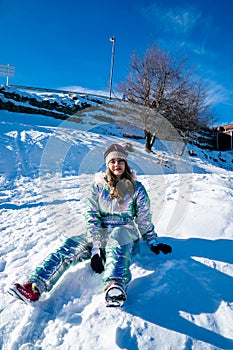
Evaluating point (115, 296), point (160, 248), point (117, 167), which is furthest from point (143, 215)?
point (115, 296)

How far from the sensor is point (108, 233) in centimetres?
229

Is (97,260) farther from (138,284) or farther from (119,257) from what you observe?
(138,284)

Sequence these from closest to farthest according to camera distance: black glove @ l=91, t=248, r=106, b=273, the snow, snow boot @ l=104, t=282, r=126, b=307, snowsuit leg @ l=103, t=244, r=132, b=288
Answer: the snow
snow boot @ l=104, t=282, r=126, b=307
snowsuit leg @ l=103, t=244, r=132, b=288
black glove @ l=91, t=248, r=106, b=273

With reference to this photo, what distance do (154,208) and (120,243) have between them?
215 centimetres

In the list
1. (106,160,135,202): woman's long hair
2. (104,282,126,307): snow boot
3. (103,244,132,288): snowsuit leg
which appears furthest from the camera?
(106,160,135,202): woman's long hair

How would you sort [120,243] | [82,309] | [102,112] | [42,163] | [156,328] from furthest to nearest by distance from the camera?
[102,112], [42,163], [120,243], [82,309], [156,328]

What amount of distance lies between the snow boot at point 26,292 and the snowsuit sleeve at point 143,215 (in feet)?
3.65

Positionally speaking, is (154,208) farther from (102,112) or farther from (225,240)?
(102,112)

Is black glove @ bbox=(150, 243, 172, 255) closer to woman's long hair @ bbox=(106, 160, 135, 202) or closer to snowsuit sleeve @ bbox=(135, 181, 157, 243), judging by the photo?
snowsuit sleeve @ bbox=(135, 181, 157, 243)

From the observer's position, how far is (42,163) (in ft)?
26.6

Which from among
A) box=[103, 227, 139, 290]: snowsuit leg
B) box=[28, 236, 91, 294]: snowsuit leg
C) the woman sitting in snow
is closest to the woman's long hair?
the woman sitting in snow

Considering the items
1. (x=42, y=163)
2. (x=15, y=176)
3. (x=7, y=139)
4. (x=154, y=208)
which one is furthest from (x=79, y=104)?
(x=154, y=208)

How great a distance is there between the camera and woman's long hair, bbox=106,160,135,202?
7.71ft

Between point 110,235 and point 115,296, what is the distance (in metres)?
0.57
